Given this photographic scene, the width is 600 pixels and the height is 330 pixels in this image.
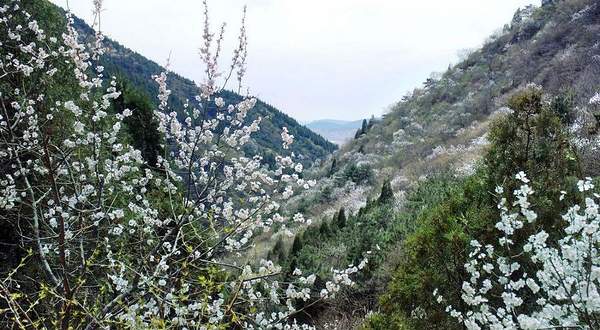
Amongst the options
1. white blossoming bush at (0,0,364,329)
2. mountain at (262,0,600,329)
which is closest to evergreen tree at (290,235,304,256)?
mountain at (262,0,600,329)

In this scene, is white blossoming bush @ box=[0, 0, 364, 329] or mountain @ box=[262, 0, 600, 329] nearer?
white blossoming bush @ box=[0, 0, 364, 329]

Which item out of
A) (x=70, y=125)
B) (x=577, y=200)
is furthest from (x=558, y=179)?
(x=70, y=125)

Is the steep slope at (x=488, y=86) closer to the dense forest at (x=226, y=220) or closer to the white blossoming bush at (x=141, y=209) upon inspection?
the dense forest at (x=226, y=220)

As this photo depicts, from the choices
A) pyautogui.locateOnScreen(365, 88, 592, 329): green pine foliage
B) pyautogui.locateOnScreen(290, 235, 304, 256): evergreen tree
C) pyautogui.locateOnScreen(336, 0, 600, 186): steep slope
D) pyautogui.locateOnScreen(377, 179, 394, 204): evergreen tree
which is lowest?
pyautogui.locateOnScreen(290, 235, 304, 256): evergreen tree

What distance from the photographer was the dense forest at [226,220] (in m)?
3.35

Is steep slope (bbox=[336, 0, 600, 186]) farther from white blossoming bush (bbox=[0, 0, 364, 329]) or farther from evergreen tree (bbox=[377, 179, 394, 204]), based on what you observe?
white blossoming bush (bbox=[0, 0, 364, 329])

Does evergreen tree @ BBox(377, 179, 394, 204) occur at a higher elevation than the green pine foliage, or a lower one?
lower

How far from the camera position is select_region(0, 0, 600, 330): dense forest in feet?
11.0

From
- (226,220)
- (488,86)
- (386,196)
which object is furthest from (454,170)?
(488,86)

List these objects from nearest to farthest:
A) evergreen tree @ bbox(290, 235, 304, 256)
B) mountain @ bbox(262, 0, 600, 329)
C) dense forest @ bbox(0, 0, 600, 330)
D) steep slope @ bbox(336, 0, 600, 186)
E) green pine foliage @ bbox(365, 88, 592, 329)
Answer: dense forest @ bbox(0, 0, 600, 330) < green pine foliage @ bbox(365, 88, 592, 329) < mountain @ bbox(262, 0, 600, 329) < evergreen tree @ bbox(290, 235, 304, 256) < steep slope @ bbox(336, 0, 600, 186)

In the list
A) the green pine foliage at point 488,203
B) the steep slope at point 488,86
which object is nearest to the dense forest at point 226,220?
the green pine foliage at point 488,203

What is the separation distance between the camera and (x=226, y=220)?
181 inches

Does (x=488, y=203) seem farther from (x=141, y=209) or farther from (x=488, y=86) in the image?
(x=488, y=86)

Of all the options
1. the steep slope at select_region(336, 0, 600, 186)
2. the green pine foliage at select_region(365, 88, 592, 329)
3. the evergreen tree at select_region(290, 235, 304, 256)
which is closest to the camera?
the green pine foliage at select_region(365, 88, 592, 329)
